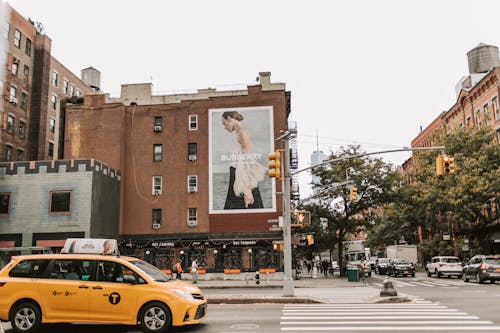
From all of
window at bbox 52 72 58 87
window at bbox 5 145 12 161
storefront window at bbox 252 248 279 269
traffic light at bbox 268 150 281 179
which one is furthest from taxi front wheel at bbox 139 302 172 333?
window at bbox 52 72 58 87

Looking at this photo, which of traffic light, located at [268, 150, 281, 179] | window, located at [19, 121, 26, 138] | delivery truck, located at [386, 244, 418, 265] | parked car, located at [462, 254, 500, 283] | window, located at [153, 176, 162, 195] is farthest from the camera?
delivery truck, located at [386, 244, 418, 265]

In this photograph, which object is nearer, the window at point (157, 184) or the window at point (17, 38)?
the window at point (157, 184)

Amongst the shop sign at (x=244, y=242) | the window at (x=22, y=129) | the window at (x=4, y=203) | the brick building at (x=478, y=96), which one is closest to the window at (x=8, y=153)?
the window at (x=22, y=129)

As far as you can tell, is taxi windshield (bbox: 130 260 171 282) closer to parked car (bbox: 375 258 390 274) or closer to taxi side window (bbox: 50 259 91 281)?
taxi side window (bbox: 50 259 91 281)

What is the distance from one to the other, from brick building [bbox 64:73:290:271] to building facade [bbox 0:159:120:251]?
5.57 m

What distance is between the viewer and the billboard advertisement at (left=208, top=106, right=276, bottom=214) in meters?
39.8

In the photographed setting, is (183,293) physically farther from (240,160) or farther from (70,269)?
(240,160)

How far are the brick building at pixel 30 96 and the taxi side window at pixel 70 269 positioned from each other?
3643 centimetres

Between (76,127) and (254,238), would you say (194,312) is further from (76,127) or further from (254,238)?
(76,127)

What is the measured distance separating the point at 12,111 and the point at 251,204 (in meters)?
25.5

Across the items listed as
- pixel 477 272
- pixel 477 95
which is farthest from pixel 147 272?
pixel 477 95

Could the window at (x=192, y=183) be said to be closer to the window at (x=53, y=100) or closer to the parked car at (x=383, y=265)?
the parked car at (x=383, y=265)

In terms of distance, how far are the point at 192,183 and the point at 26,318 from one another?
30.9 m

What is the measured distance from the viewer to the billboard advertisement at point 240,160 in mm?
39781
